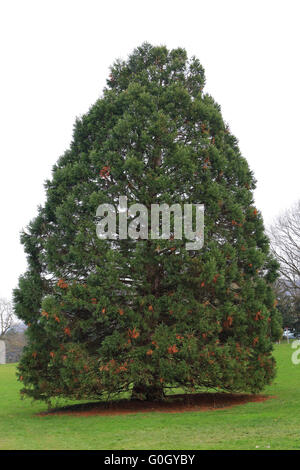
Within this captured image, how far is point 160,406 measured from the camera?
11.3 m

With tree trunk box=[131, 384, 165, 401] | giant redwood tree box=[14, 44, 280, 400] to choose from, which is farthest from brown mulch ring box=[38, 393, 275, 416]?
giant redwood tree box=[14, 44, 280, 400]

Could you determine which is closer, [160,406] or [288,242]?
[160,406]

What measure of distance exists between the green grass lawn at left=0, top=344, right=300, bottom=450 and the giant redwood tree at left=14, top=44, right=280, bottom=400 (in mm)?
672

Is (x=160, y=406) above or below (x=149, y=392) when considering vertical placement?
below

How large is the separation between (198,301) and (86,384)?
322 centimetres

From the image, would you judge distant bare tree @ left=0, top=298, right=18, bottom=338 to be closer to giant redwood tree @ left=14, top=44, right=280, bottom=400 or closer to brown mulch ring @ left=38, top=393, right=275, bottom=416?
brown mulch ring @ left=38, top=393, right=275, bottom=416

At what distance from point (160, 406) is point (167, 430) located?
11.0ft

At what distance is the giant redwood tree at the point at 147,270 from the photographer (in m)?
10.1

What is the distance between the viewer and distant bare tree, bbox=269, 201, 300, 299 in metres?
37.1

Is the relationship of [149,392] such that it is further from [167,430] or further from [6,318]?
[6,318]

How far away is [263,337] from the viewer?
436 inches

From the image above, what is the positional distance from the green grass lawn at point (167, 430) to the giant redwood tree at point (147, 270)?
0.67 m

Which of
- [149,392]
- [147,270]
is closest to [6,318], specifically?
[149,392]

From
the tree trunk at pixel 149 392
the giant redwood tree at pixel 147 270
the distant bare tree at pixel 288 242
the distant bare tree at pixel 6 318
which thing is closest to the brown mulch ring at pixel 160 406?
the tree trunk at pixel 149 392
